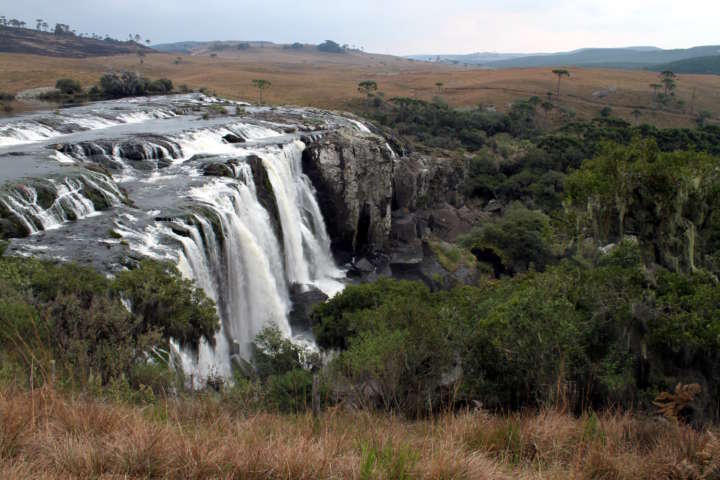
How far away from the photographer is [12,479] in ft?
13.3

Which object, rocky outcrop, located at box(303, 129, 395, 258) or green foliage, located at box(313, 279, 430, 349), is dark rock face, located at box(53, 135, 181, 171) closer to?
rocky outcrop, located at box(303, 129, 395, 258)

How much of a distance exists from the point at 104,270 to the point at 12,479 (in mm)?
12356

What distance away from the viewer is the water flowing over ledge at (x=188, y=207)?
709 inches

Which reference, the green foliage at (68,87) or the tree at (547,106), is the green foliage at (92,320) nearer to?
the green foliage at (68,87)

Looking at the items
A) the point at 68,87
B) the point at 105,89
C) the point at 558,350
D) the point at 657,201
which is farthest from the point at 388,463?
the point at 68,87

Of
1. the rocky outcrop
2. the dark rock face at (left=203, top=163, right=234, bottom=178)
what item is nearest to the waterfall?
the dark rock face at (left=203, top=163, right=234, bottom=178)

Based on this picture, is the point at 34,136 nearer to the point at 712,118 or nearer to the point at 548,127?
the point at 548,127

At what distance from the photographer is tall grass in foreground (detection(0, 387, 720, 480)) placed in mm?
4578

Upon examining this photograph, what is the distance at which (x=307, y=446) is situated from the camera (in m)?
4.95

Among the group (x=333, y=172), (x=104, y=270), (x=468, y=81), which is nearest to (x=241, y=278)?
(x=104, y=270)

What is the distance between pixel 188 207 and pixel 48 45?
143 metres

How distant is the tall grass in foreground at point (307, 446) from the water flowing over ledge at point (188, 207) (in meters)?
6.07

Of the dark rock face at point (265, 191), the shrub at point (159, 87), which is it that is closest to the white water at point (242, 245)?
the dark rock face at point (265, 191)

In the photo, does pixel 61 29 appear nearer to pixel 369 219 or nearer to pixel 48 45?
pixel 48 45
